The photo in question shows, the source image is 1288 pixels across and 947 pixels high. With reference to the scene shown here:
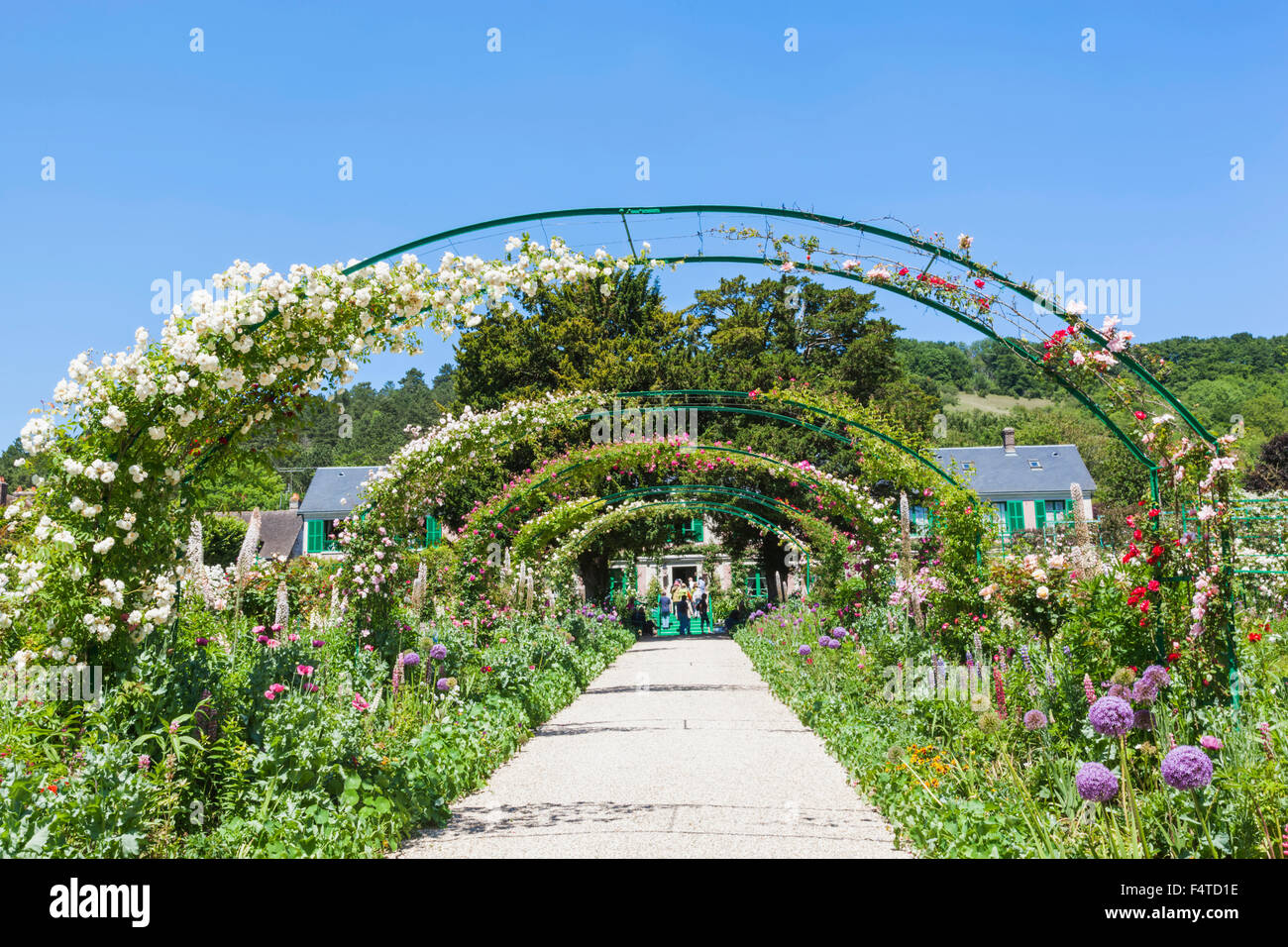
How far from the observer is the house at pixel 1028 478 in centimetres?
Result: 3431

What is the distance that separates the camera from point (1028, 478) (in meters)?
35.1

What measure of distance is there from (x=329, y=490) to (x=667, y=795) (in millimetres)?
35466

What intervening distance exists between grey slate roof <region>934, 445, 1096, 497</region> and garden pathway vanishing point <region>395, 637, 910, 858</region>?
27.7 meters

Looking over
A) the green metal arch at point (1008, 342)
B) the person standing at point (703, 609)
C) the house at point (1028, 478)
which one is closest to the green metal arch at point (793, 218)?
the green metal arch at point (1008, 342)

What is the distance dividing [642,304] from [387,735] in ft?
66.8

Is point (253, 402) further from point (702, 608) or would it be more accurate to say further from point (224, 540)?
point (702, 608)

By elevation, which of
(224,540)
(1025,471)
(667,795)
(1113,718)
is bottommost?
(667,795)

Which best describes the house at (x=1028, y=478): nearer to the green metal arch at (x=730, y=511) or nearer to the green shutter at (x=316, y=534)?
the green metal arch at (x=730, y=511)

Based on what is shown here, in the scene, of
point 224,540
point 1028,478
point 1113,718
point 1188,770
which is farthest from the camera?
point 1028,478

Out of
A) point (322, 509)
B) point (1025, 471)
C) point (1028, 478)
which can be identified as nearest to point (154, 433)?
point (322, 509)

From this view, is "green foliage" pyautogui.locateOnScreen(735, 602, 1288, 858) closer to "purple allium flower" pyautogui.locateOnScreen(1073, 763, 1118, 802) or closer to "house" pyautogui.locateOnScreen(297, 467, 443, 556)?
"purple allium flower" pyautogui.locateOnScreen(1073, 763, 1118, 802)

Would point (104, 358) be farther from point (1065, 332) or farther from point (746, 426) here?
point (746, 426)

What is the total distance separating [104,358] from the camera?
4.36m
